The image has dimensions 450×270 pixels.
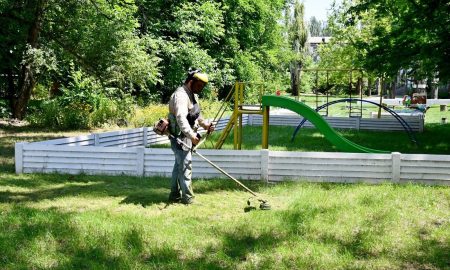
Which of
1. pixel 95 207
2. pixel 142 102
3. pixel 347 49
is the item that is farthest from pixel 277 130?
pixel 347 49

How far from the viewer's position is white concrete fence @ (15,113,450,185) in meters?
8.53

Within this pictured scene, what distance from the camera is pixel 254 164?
29.0 ft

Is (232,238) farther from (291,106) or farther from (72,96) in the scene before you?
(72,96)

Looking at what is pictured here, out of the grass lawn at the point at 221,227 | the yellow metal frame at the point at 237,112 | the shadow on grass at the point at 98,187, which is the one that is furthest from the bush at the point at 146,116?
the grass lawn at the point at 221,227

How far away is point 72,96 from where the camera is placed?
18.4 metres

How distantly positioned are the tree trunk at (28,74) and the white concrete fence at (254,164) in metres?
8.36

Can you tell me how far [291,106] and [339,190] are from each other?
11.3 feet

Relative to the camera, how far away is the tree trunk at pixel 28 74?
654 inches

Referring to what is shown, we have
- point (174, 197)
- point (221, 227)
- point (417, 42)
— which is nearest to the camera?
point (221, 227)

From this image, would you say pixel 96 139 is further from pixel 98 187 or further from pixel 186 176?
pixel 186 176

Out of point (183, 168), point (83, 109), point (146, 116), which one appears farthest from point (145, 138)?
point (183, 168)

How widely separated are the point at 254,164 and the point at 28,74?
11.6m

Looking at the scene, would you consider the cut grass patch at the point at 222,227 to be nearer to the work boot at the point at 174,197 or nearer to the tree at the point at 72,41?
the work boot at the point at 174,197

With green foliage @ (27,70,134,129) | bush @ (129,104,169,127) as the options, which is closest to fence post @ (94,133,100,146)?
green foliage @ (27,70,134,129)
